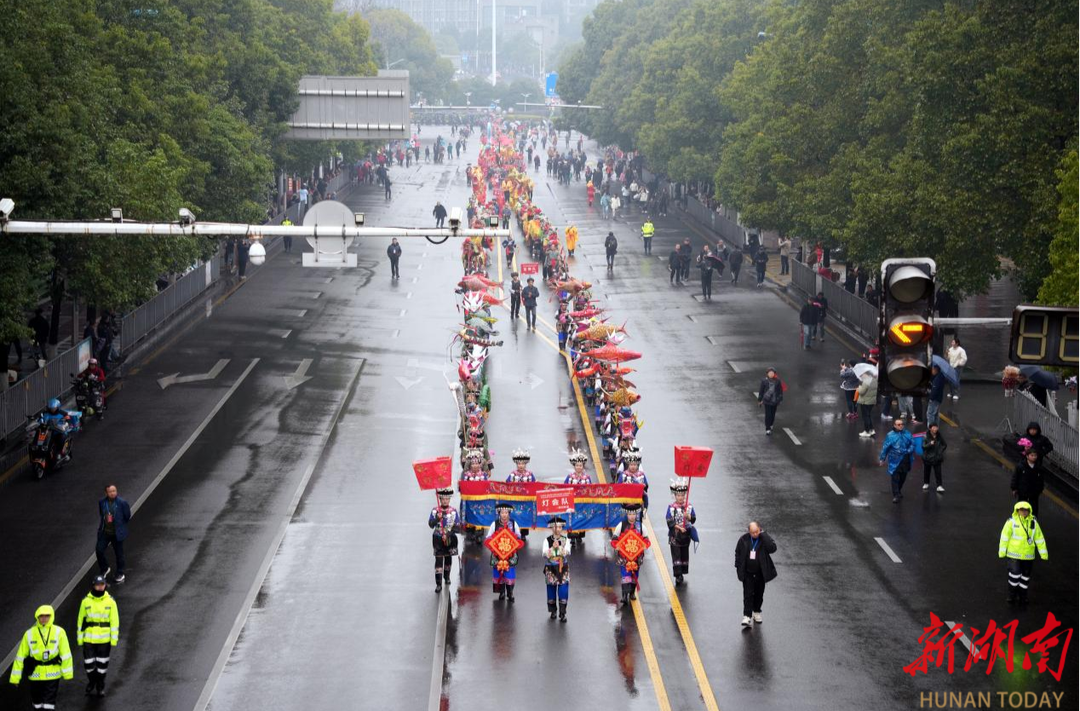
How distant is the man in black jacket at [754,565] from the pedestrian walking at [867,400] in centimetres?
1265

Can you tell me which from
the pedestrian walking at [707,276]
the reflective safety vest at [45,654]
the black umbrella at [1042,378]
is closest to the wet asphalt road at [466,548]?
the reflective safety vest at [45,654]

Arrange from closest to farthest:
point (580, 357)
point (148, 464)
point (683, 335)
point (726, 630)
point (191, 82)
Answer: point (726, 630), point (148, 464), point (580, 357), point (683, 335), point (191, 82)

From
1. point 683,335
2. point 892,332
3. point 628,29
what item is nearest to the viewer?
point 892,332

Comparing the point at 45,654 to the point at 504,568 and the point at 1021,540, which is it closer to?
the point at 504,568

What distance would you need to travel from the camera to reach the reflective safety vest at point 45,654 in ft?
62.1

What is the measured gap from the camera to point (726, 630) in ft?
74.3

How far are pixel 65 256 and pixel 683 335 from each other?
758 inches

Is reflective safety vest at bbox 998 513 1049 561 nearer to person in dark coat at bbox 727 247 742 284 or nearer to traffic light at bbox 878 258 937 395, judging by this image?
traffic light at bbox 878 258 937 395

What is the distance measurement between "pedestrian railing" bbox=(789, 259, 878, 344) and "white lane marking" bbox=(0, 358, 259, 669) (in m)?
17.0

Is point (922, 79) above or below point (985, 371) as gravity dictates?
above

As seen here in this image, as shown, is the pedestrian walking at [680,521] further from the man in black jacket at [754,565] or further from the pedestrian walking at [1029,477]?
the pedestrian walking at [1029,477]

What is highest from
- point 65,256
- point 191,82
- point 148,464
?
point 191,82

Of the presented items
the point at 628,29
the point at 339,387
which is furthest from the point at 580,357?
the point at 628,29

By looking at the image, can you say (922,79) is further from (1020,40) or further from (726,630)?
(726,630)
